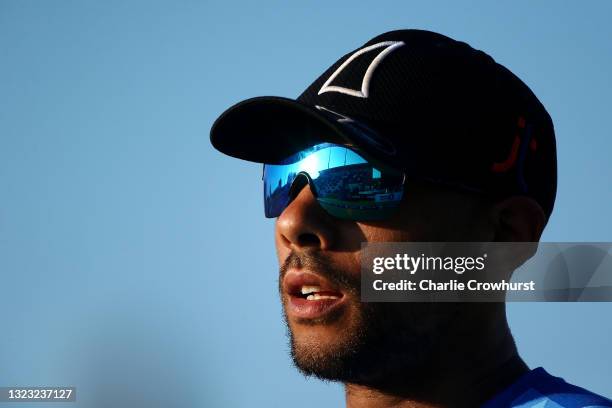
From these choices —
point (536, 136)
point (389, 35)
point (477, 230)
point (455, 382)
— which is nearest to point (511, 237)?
point (477, 230)

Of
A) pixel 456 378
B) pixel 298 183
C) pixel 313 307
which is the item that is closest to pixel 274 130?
pixel 298 183

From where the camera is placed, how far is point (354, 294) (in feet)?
11.8

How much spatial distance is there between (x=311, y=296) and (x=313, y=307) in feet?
0.23

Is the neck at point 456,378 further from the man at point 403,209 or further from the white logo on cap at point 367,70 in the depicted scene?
the white logo on cap at point 367,70

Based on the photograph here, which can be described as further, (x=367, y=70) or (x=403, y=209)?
(x=367, y=70)

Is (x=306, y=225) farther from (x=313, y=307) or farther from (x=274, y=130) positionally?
(x=274, y=130)

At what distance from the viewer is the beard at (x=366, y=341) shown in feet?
11.5

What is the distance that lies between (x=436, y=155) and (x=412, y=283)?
1.95ft

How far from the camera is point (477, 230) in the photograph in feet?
12.4

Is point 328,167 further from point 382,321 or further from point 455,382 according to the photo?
point 455,382

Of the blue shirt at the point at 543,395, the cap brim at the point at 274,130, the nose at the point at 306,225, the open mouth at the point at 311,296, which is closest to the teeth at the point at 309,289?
the open mouth at the point at 311,296

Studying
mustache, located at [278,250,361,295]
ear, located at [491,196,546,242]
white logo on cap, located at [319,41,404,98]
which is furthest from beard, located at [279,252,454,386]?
white logo on cap, located at [319,41,404,98]

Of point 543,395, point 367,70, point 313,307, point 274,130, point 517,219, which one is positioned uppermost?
point 367,70

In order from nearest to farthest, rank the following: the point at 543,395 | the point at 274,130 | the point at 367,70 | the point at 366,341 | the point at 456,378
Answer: the point at 543,395
the point at 366,341
the point at 456,378
the point at 367,70
the point at 274,130
